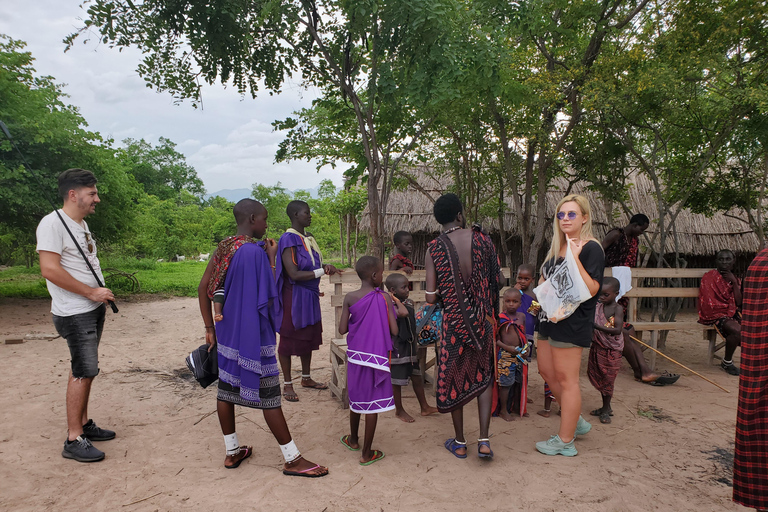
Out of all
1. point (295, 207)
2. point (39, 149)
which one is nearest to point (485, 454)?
point (295, 207)

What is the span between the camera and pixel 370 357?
3270 millimetres

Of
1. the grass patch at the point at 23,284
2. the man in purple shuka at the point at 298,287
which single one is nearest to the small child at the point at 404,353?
the man in purple shuka at the point at 298,287

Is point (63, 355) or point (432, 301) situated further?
point (63, 355)

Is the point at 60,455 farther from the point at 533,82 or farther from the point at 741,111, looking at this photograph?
the point at 741,111

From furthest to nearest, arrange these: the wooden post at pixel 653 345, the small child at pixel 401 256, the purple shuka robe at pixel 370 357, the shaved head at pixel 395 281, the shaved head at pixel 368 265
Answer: the wooden post at pixel 653 345 → the small child at pixel 401 256 → the shaved head at pixel 395 281 → the shaved head at pixel 368 265 → the purple shuka robe at pixel 370 357

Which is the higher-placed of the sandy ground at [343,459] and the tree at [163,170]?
the tree at [163,170]

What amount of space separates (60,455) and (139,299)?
894 cm

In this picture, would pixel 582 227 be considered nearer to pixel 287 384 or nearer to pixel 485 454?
pixel 485 454

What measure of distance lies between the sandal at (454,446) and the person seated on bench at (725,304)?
14.9 feet

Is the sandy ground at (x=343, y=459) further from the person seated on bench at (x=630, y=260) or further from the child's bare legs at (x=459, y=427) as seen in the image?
the person seated on bench at (x=630, y=260)

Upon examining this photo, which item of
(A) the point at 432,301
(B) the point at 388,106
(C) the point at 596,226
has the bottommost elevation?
(A) the point at 432,301

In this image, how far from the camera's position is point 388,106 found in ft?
19.4

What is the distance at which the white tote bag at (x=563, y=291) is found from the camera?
315cm

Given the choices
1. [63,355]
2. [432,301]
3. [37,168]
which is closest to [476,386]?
[432,301]
